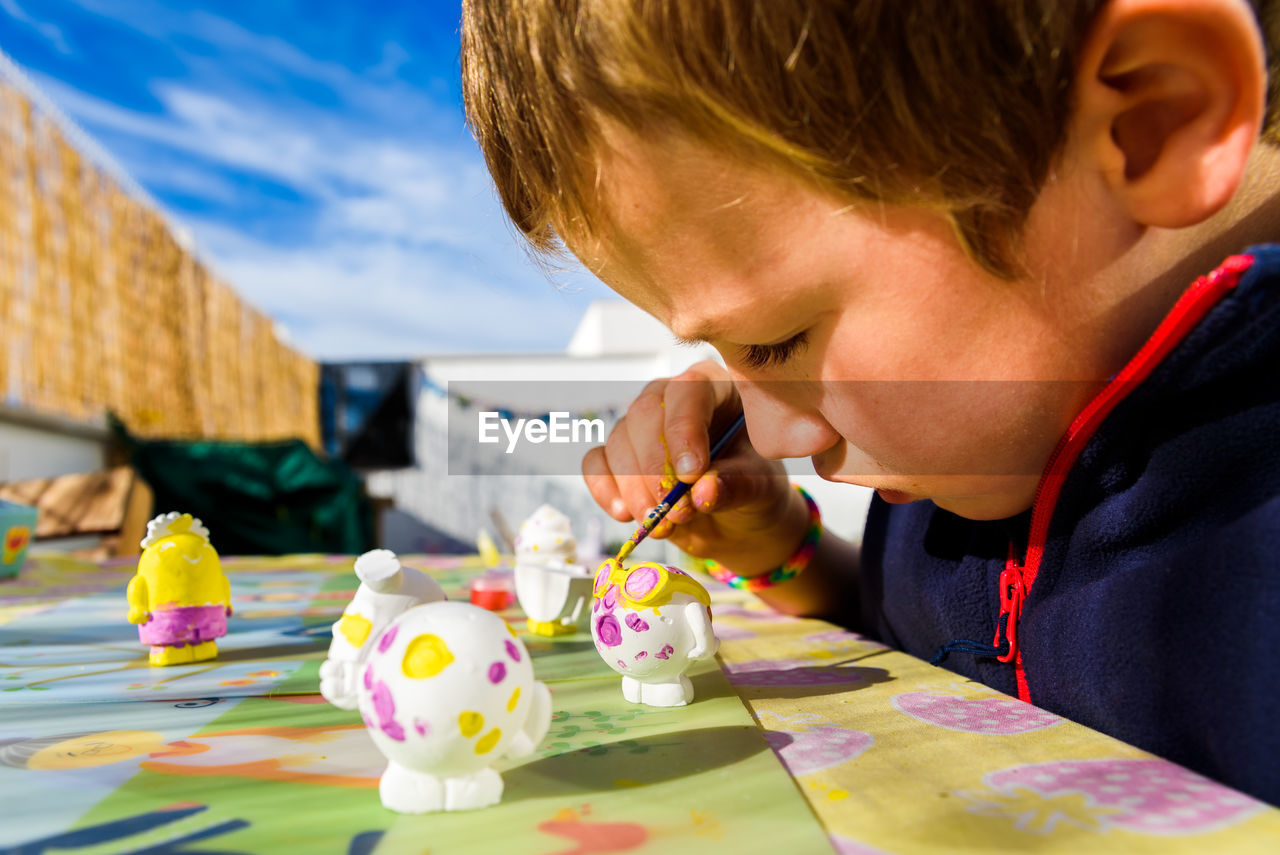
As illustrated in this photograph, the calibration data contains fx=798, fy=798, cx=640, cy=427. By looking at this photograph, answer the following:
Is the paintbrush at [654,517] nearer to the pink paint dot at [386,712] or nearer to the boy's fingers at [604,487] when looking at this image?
the boy's fingers at [604,487]

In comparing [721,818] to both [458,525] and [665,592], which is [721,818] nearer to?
[665,592]

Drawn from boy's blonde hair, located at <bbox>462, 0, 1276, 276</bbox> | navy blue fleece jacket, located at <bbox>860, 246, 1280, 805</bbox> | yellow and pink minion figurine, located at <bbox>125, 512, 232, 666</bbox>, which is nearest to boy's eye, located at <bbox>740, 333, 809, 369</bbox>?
boy's blonde hair, located at <bbox>462, 0, 1276, 276</bbox>

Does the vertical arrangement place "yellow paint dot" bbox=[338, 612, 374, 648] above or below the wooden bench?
below

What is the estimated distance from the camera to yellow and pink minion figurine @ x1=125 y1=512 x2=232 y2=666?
758mm

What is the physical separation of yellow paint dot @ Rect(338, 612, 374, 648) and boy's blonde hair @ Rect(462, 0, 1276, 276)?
335mm

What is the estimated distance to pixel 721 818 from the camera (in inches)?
14.9

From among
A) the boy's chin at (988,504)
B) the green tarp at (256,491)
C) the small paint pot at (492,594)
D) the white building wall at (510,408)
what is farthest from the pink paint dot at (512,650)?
the white building wall at (510,408)

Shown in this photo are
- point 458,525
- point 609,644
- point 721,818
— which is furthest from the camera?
point 458,525

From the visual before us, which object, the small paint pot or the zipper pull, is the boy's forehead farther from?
the small paint pot

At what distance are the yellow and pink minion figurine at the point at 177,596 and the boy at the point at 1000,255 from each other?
20.1 inches

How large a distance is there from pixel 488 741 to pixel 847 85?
1.31 ft

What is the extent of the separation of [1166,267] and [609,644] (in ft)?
1.55

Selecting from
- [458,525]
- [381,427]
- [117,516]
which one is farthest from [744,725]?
[381,427]

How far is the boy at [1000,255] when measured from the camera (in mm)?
424
